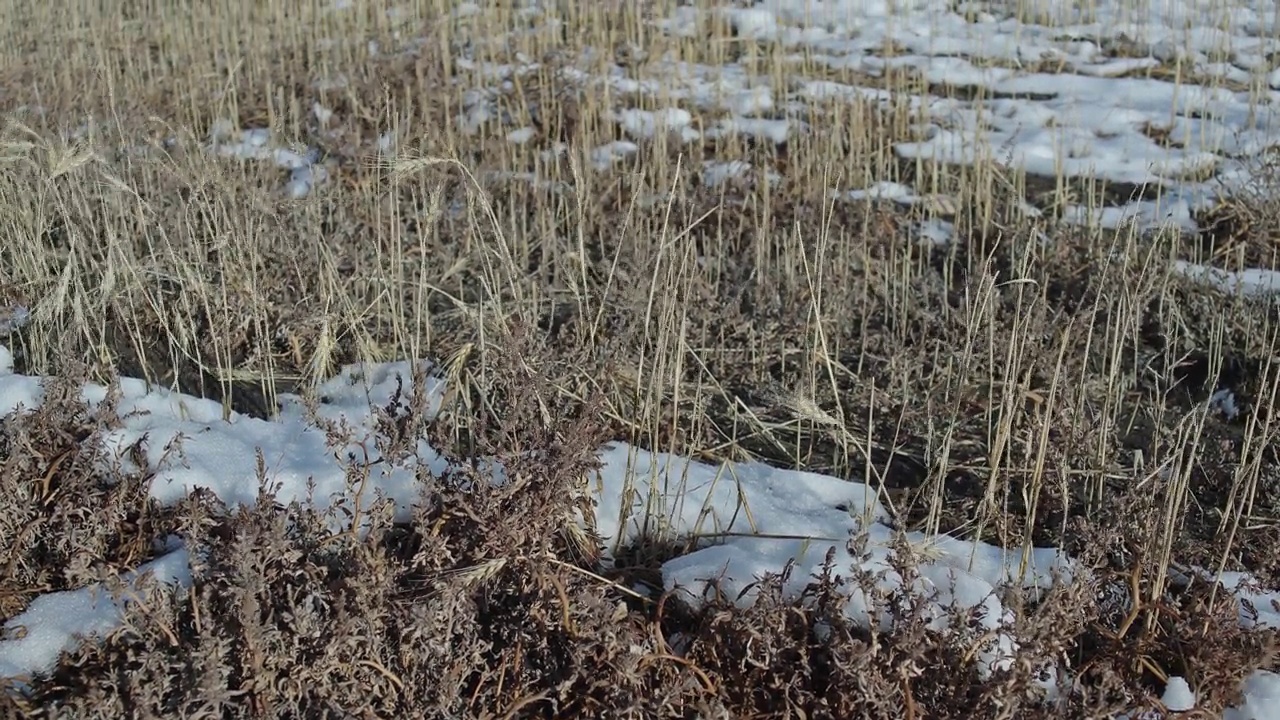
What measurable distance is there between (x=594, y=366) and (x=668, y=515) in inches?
25.8

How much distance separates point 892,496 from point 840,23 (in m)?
→ 5.07

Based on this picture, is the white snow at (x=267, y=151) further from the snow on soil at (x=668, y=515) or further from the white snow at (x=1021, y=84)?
the snow on soil at (x=668, y=515)

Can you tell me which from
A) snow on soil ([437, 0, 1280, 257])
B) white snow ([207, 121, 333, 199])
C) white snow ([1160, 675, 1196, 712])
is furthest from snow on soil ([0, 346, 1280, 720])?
snow on soil ([437, 0, 1280, 257])

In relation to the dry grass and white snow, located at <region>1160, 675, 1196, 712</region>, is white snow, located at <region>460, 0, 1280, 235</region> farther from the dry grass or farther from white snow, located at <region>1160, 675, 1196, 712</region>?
white snow, located at <region>1160, 675, 1196, 712</region>

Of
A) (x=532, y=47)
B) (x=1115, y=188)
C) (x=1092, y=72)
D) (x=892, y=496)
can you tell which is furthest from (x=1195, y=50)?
(x=892, y=496)

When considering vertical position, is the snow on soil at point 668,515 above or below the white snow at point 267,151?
below

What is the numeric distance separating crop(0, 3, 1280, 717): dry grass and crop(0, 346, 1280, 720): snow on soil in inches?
3.2

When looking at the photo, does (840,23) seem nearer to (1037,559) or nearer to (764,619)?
(1037,559)

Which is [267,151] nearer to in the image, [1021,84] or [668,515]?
[668,515]

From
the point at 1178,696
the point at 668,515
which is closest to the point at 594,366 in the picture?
the point at 668,515

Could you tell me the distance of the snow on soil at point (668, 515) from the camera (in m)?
2.22

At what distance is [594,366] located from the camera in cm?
314

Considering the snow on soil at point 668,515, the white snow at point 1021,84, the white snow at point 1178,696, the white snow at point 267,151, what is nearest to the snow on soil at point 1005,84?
the white snow at point 1021,84

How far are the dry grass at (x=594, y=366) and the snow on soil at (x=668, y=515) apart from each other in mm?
80
